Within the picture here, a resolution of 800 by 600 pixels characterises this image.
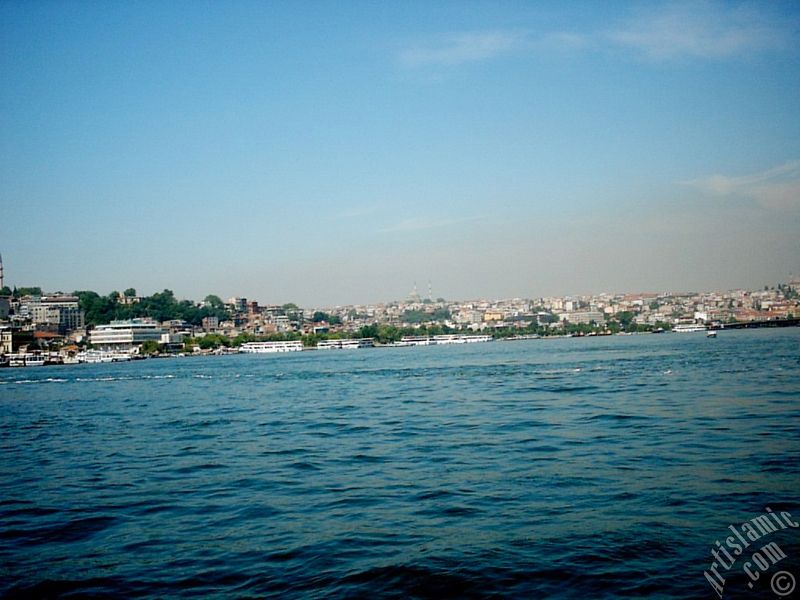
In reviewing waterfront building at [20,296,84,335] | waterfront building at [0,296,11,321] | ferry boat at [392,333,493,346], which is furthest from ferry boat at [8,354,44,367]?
ferry boat at [392,333,493,346]

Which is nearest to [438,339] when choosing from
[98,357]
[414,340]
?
[414,340]

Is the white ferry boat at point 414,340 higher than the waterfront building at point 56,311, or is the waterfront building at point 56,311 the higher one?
the waterfront building at point 56,311

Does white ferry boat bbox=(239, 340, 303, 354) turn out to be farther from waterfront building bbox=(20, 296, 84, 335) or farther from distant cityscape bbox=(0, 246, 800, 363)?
waterfront building bbox=(20, 296, 84, 335)

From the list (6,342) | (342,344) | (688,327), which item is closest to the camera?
(6,342)

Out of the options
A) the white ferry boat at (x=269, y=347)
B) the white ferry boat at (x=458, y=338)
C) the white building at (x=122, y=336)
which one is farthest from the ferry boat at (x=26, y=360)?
the white ferry boat at (x=458, y=338)

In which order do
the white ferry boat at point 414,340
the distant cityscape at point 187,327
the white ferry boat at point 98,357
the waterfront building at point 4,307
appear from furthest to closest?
1. the waterfront building at point 4,307
2. the white ferry boat at point 414,340
3. the distant cityscape at point 187,327
4. the white ferry boat at point 98,357

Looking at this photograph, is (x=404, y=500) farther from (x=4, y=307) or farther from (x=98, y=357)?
(x=4, y=307)

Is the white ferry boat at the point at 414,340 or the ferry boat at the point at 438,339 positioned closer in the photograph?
the white ferry boat at the point at 414,340

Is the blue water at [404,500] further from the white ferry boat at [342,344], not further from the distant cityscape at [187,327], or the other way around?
the white ferry boat at [342,344]
